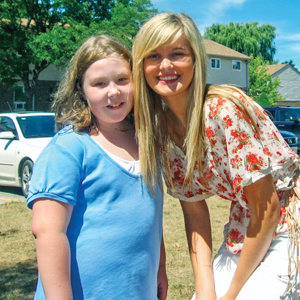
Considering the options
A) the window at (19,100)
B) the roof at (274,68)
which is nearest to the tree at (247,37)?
the roof at (274,68)

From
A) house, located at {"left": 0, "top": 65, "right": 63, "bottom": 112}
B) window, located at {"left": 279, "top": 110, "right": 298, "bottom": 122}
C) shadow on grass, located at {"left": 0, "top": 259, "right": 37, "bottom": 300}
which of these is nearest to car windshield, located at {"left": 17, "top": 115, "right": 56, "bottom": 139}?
shadow on grass, located at {"left": 0, "top": 259, "right": 37, "bottom": 300}

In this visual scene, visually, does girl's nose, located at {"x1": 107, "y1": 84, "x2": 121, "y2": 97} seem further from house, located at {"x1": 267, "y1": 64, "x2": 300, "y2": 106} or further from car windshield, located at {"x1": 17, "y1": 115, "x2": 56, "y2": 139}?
house, located at {"x1": 267, "y1": 64, "x2": 300, "y2": 106}

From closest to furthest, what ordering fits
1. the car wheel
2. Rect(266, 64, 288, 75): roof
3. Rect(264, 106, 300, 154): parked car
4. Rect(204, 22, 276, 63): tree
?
the car wheel → Rect(264, 106, 300, 154): parked car → Rect(204, 22, 276, 63): tree → Rect(266, 64, 288, 75): roof

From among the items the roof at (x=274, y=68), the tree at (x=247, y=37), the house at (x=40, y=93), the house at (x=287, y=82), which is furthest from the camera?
the house at (x=287, y=82)

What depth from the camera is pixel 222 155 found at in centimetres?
172

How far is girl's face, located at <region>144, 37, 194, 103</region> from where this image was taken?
1.77m

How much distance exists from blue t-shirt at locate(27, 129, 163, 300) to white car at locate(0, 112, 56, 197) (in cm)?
582

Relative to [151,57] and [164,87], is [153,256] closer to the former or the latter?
[164,87]

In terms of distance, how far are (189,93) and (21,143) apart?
6.31 m

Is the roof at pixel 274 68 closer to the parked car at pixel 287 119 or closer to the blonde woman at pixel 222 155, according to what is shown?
the parked car at pixel 287 119

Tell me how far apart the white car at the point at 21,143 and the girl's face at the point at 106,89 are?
5.66 meters

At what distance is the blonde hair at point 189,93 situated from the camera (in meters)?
1.72

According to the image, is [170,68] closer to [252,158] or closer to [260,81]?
[252,158]

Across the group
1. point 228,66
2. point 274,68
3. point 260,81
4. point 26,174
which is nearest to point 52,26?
point 26,174
